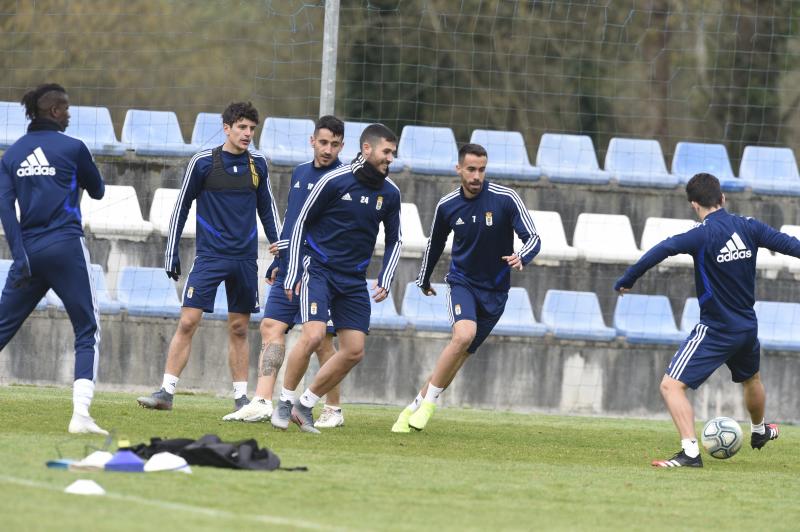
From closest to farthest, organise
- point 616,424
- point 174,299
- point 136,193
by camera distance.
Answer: point 616,424 < point 174,299 < point 136,193

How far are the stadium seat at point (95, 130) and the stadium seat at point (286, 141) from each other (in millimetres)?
1699

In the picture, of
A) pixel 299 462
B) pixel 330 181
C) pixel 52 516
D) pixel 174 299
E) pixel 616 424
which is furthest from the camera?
pixel 174 299

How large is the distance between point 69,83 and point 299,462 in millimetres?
13918

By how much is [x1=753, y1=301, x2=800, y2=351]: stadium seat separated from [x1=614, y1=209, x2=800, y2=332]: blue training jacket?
5.54 m

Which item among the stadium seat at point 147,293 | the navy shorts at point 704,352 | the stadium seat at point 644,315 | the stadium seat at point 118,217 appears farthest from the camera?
the stadium seat at point 118,217

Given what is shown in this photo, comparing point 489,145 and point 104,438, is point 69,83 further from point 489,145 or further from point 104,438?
point 104,438

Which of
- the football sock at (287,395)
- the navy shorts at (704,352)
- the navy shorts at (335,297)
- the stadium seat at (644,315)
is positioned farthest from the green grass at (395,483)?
the stadium seat at (644,315)

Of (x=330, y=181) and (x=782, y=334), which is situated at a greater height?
(x=330, y=181)

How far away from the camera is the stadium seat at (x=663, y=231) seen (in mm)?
16219

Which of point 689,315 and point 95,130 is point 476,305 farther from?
point 95,130

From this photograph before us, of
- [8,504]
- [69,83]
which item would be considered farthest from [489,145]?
[8,504]

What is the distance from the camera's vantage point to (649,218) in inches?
668

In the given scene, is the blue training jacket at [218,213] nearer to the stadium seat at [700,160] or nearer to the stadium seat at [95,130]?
the stadium seat at [95,130]

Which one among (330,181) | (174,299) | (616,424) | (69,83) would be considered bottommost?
(616,424)
